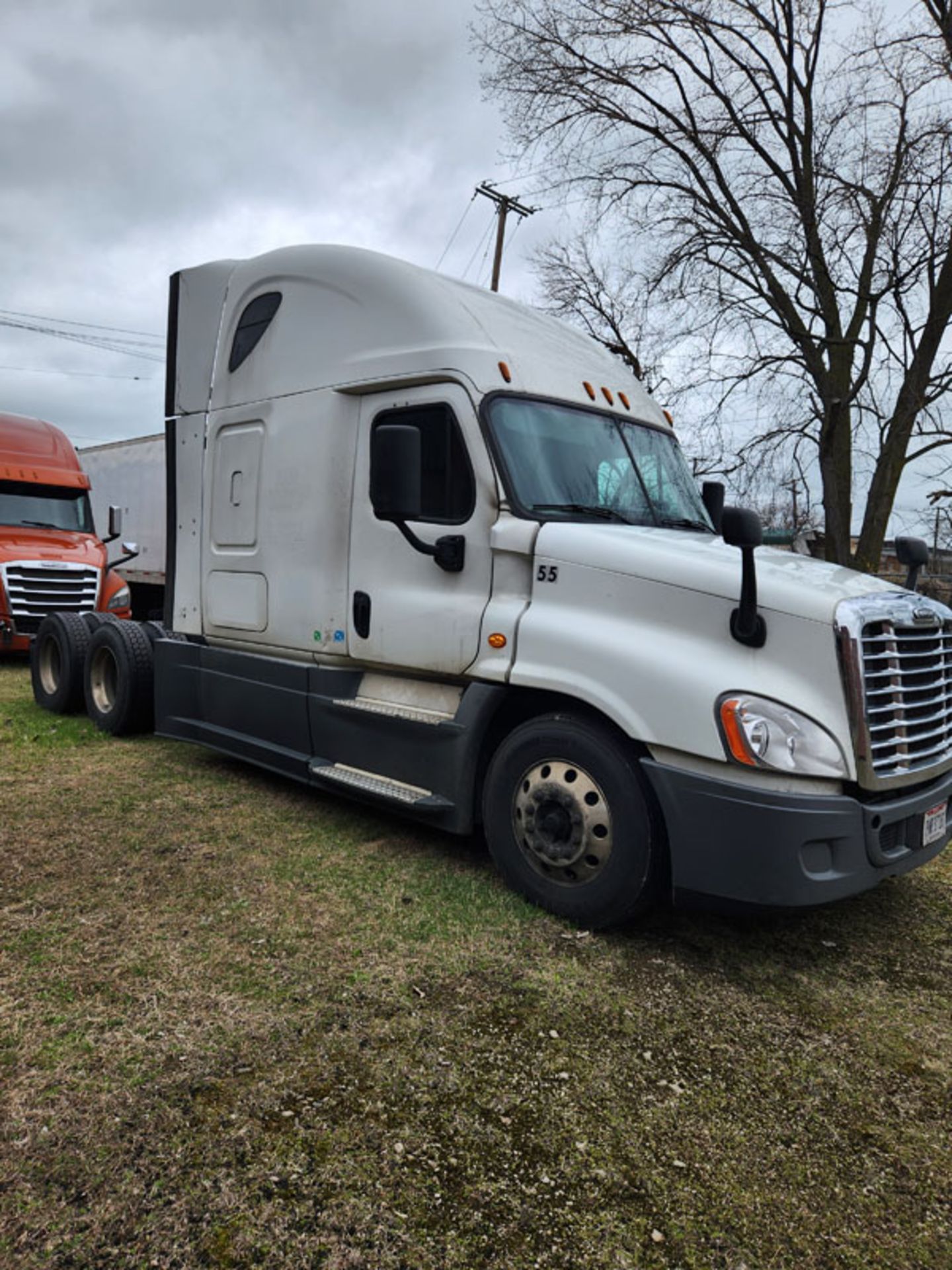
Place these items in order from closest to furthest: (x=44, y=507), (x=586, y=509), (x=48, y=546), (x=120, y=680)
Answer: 1. (x=586, y=509)
2. (x=120, y=680)
3. (x=48, y=546)
4. (x=44, y=507)

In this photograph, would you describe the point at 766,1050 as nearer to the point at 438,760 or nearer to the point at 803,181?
the point at 438,760

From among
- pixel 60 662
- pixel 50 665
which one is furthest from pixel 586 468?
pixel 50 665

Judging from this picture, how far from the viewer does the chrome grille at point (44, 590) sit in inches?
402

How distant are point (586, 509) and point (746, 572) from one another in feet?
3.80

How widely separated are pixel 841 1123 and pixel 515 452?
3.04 meters

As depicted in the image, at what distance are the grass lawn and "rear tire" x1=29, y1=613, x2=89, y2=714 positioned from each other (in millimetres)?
3483

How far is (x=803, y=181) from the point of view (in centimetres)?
1529

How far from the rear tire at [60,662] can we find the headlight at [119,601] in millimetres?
2802

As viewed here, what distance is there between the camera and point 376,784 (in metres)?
4.55

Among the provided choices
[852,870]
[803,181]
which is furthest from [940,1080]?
[803,181]

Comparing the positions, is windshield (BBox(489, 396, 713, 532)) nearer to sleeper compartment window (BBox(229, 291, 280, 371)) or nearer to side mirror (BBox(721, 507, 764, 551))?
side mirror (BBox(721, 507, 764, 551))

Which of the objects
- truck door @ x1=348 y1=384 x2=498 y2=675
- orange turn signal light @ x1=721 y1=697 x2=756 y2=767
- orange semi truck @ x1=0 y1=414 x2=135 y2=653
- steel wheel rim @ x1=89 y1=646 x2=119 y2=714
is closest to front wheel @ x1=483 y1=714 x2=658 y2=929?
orange turn signal light @ x1=721 y1=697 x2=756 y2=767

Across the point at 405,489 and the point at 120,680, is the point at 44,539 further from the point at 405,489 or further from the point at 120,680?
the point at 405,489

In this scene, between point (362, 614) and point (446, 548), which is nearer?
point (446, 548)
